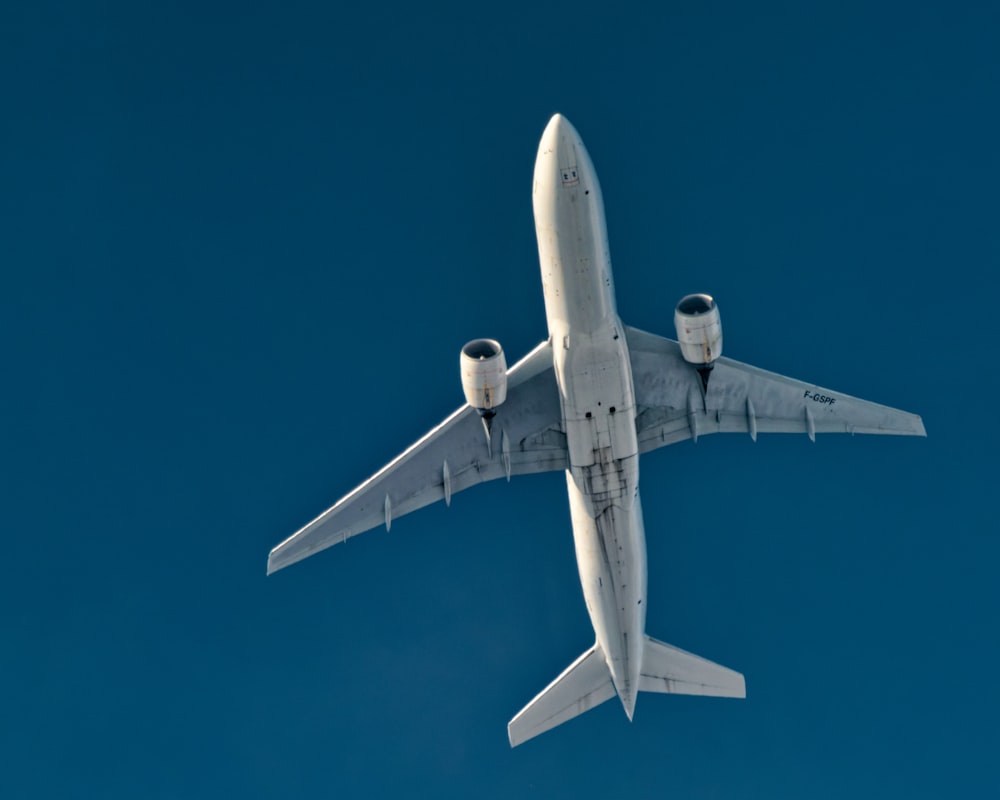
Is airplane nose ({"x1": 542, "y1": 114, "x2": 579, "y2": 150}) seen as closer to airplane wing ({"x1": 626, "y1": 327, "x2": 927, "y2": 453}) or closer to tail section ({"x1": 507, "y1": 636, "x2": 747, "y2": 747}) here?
airplane wing ({"x1": 626, "y1": 327, "x2": 927, "y2": 453})

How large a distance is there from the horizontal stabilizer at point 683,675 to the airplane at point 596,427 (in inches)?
1.3

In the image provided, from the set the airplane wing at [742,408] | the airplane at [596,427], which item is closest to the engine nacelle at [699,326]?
the airplane at [596,427]

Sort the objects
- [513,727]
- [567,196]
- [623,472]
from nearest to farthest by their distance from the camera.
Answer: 1. [567,196]
2. [623,472]
3. [513,727]

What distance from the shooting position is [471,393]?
42.4 metres

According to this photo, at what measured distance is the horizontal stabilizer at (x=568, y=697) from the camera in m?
47.2

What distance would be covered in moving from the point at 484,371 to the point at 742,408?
30.7 ft

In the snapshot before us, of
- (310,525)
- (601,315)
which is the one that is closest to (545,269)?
(601,315)

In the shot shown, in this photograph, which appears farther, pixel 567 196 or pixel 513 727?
pixel 513 727

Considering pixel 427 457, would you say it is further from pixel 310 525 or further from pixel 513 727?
pixel 513 727

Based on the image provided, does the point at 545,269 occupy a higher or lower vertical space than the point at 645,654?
higher

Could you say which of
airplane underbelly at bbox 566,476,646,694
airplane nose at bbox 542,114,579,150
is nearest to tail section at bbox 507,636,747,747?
airplane underbelly at bbox 566,476,646,694

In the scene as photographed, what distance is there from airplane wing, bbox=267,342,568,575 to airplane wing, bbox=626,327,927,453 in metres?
3.12

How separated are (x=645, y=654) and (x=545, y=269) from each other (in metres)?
14.2

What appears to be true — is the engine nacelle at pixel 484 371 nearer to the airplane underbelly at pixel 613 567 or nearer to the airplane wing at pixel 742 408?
the airplane underbelly at pixel 613 567
